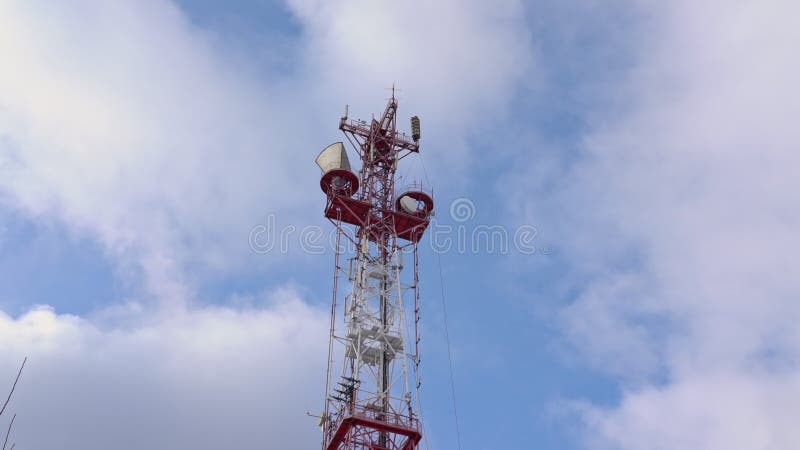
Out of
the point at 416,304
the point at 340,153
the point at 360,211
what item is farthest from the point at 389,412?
the point at 340,153

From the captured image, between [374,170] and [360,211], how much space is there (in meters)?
5.44

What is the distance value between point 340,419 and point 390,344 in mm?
8042

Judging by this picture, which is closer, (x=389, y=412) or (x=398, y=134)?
(x=389, y=412)

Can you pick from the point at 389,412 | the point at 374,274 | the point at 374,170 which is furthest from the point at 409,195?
the point at 389,412

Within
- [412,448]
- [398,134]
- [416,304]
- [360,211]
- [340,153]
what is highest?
[398,134]

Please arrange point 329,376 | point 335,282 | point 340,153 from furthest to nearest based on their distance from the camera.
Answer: point 340,153 < point 335,282 < point 329,376

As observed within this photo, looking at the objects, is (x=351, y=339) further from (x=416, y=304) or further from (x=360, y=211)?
(x=360, y=211)

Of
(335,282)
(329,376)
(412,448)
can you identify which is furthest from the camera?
(335,282)

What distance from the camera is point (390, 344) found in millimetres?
64438

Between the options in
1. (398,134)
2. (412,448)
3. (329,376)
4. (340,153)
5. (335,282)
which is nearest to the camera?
(412,448)

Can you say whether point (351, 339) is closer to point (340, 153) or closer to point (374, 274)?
point (374, 274)

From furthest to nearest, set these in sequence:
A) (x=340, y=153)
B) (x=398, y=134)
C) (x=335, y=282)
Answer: (x=398, y=134) < (x=340, y=153) < (x=335, y=282)

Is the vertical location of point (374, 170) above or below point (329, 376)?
above

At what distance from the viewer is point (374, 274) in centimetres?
6856
